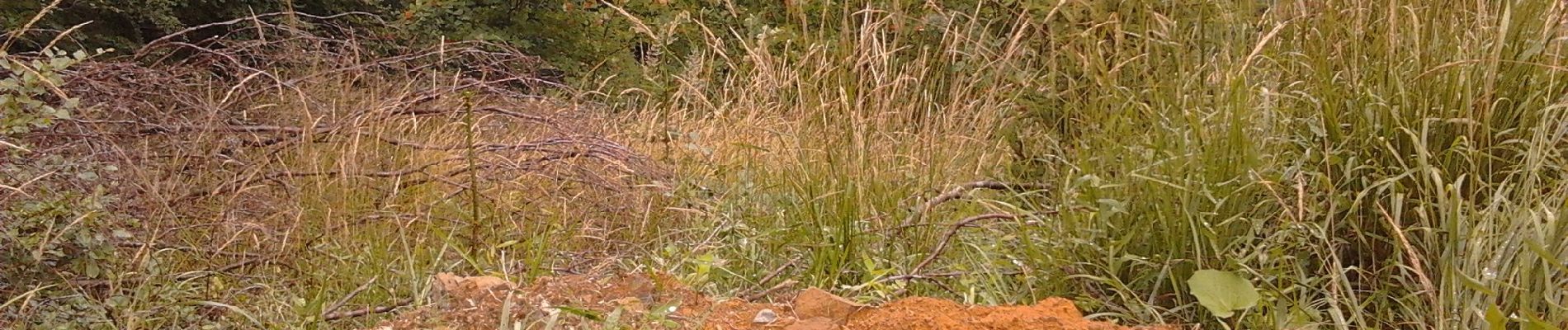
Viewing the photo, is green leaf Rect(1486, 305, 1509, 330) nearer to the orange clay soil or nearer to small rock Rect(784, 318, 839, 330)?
the orange clay soil

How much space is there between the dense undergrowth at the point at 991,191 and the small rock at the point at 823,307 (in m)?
0.42

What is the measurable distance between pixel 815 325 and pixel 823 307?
82 mm

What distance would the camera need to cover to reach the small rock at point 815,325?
7.80 ft

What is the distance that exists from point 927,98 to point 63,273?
2.26 m

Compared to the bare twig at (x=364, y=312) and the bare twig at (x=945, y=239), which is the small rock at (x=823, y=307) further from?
the bare twig at (x=364, y=312)

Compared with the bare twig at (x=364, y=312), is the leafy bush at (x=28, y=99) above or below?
above

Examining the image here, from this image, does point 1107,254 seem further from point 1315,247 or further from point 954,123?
point 954,123

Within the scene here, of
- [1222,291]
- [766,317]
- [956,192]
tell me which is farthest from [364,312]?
[1222,291]

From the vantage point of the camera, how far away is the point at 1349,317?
2.50 m

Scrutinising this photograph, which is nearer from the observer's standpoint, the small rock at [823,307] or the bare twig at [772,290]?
the small rock at [823,307]

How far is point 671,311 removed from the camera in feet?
7.94

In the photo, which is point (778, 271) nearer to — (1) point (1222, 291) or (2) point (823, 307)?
(2) point (823, 307)

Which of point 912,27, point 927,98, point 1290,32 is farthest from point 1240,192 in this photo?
point 912,27

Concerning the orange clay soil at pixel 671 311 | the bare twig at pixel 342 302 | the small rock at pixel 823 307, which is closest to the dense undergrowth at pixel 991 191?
the bare twig at pixel 342 302
